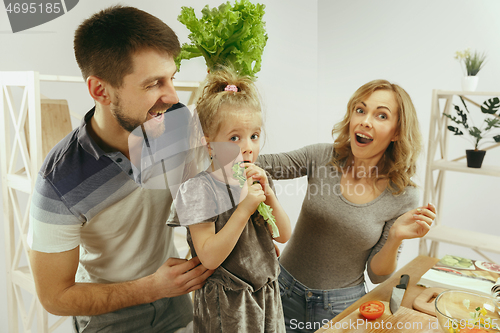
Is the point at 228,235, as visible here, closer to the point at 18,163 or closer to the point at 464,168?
the point at 18,163

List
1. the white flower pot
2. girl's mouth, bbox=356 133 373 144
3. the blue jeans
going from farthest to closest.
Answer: the white flower pot, the blue jeans, girl's mouth, bbox=356 133 373 144

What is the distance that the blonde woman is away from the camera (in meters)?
1.25

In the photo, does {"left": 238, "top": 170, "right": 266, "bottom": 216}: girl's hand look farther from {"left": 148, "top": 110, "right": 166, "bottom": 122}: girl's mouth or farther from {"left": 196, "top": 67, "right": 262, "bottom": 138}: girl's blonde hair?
{"left": 148, "top": 110, "right": 166, "bottom": 122}: girl's mouth

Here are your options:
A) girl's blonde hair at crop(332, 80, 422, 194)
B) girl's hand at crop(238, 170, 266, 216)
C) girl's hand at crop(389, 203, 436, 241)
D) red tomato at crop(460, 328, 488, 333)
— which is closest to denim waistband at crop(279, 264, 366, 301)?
girl's hand at crop(389, 203, 436, 241)

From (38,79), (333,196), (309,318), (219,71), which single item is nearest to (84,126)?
(38,79)

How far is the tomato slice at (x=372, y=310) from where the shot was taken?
1.01 meters

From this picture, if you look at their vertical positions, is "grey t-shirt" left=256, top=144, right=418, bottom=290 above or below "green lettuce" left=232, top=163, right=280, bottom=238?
below

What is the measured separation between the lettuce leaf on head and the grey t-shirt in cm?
50

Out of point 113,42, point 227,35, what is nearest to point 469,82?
point 227,35

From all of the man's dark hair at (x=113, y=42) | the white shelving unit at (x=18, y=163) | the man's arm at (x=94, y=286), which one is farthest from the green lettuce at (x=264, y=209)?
the white shelving unit at (x=18, y=163)

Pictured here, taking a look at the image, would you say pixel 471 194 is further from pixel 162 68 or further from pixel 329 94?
pixel 162 68

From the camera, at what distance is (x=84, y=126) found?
2.87 feet

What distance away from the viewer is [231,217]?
2.78ft

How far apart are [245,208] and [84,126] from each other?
439 millimetres
